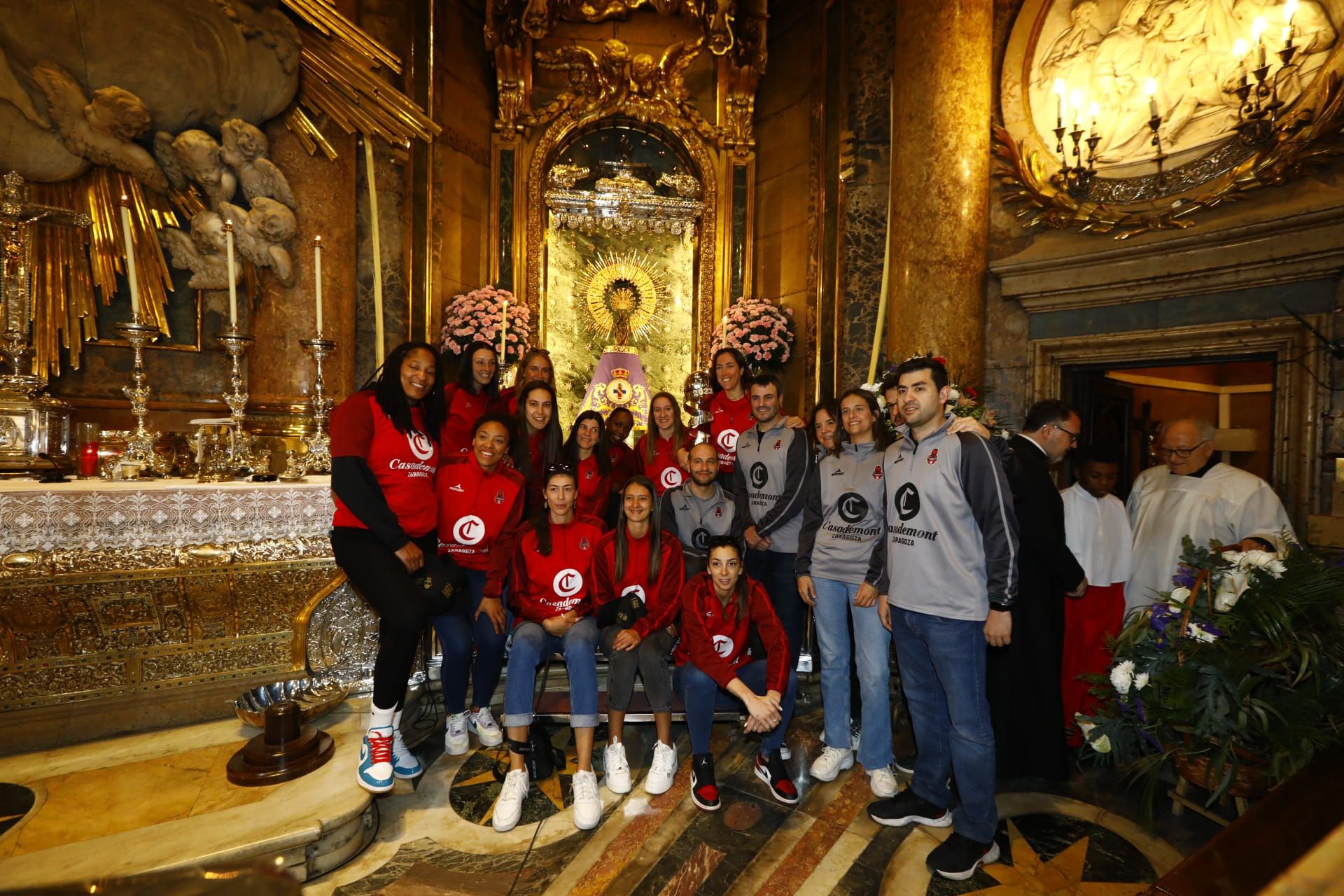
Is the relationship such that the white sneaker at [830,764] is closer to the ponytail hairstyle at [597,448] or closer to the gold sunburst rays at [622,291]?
the ponytail hairstyle at [597,448]

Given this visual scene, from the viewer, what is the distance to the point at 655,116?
8031 mm

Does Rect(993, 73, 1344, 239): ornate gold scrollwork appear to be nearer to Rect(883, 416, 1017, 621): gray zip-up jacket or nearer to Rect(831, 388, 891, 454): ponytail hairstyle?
Rect(831, 388, 891, 454): ponytail hairstyle

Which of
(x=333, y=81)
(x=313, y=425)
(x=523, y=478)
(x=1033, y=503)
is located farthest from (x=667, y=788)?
(x=333, y=81)

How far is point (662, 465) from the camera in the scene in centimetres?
461

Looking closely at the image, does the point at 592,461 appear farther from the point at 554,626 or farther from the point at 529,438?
the point at 554,626

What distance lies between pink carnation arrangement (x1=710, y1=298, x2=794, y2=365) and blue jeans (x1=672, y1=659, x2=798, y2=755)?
4.66m

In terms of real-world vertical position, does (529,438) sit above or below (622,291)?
below

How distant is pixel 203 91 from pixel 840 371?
20.2 ft

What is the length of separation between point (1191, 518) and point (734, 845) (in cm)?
323

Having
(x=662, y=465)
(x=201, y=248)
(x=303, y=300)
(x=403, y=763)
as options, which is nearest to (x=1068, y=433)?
(x=662, y=465)

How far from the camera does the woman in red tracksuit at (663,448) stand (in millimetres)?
4578

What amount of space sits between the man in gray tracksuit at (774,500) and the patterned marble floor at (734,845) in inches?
38.8

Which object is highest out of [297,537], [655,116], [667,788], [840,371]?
[655,116]

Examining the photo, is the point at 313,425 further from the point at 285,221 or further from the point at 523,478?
the point at 523,478
